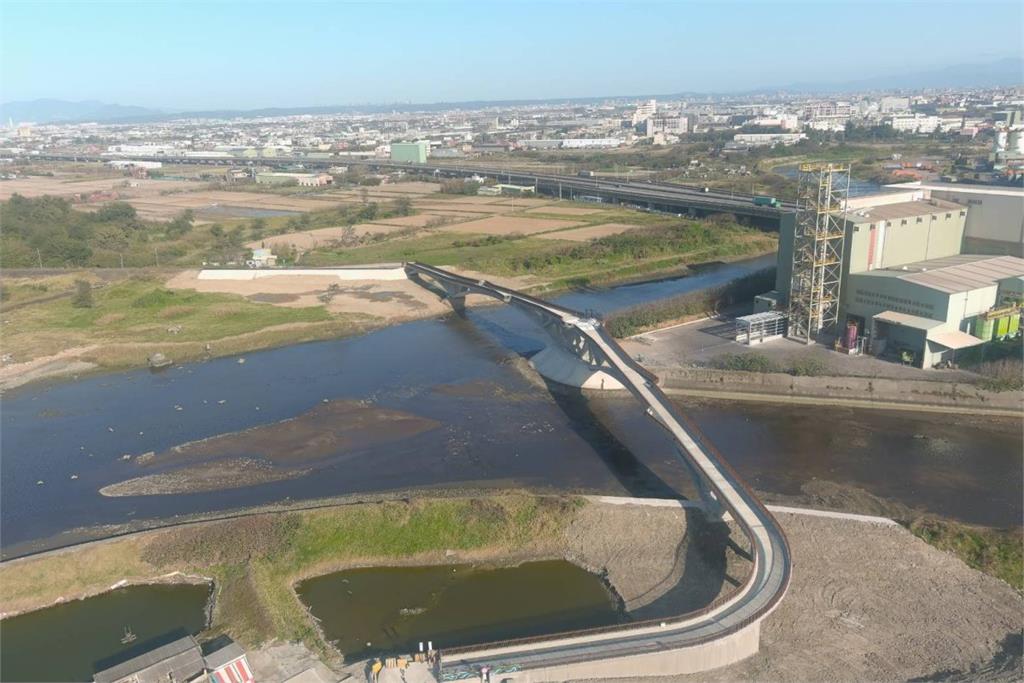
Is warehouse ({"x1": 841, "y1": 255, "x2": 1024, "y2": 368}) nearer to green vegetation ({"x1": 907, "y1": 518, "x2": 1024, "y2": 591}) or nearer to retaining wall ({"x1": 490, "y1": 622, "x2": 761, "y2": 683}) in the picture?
green vegetation ({"x1": 907, "y1": 518, "x2": 1024, "y2": 591})

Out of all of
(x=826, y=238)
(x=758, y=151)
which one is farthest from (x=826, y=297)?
(x=758, y=151)

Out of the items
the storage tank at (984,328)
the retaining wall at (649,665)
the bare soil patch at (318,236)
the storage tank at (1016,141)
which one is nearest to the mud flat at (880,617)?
the retaining wall at (649,665)

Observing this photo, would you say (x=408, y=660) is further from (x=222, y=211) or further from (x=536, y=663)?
(x=222, y=211)

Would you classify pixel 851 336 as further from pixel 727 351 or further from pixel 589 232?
pixel 589 232

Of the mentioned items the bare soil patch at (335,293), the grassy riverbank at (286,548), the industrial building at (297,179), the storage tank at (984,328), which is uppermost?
the industrial building at (297,179)

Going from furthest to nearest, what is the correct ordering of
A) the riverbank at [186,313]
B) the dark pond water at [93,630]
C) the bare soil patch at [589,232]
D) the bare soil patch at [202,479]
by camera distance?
the bare soil patch at [589,232] → the riverbank at [186,313] → the bare soil patch at [202,479] → the dark pond water at [93,630]

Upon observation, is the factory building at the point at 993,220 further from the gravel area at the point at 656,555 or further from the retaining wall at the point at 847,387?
the gravel area at the point at 656,555

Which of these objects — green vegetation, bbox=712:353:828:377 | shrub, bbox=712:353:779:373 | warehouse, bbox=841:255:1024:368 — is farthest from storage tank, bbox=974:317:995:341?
shrub, bbox=712:353:779:373
